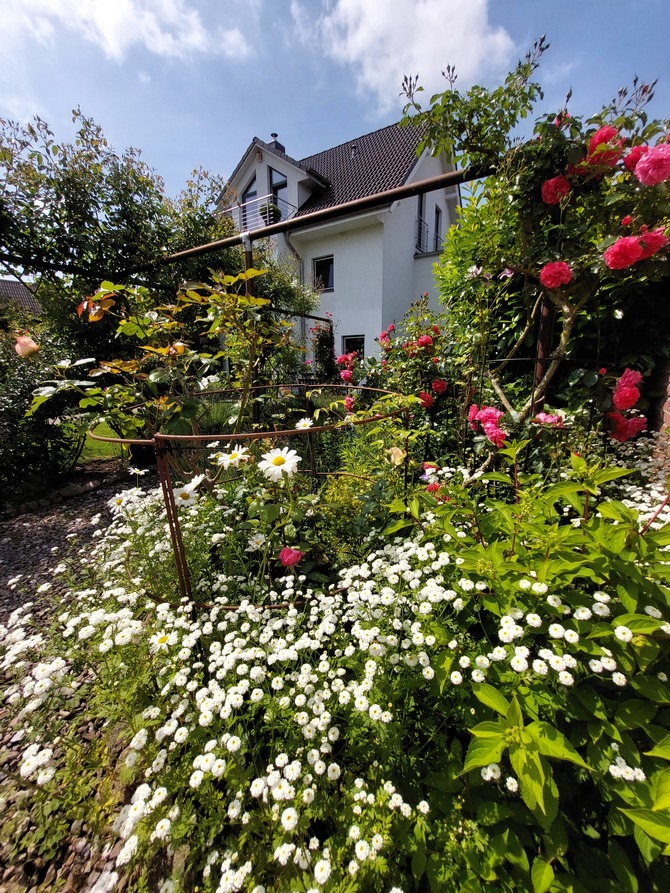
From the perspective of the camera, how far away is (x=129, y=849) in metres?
0.72

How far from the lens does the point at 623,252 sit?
62.4 inches

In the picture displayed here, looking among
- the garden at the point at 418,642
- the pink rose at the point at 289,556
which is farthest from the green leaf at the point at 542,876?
the pink rose at the point at 289,556

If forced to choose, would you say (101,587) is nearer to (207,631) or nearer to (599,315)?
(207,631)

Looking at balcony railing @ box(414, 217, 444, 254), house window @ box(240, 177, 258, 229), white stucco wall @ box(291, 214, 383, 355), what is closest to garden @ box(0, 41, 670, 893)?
white stucco wall @ box(291, 214, 383, 355)

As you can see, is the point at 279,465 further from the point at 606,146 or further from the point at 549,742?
the point at 606,146

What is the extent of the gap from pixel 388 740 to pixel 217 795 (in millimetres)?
464

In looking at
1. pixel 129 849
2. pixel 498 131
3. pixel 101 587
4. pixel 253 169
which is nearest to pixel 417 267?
pixel 253 169

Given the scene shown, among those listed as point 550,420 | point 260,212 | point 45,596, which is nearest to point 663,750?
point 550,420

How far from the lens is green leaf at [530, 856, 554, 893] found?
62 cm

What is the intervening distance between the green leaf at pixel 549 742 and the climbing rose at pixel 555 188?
7.51 feet

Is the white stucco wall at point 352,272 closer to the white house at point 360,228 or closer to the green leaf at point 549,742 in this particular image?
the white house at point 360,228

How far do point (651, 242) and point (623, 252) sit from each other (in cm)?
12

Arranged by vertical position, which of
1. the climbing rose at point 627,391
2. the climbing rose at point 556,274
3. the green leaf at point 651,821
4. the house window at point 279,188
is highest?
the house window at point 279,188

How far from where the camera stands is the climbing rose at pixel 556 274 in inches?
69.8
